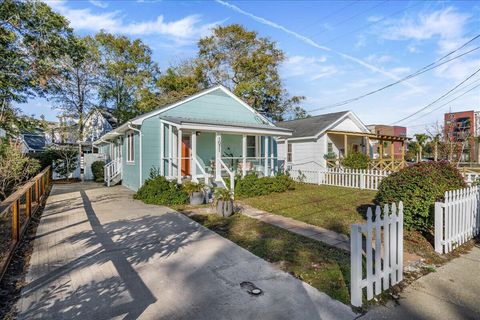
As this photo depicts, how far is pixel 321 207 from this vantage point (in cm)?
902

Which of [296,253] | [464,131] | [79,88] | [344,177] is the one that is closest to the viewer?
[296,253]

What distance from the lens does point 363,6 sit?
13.3m

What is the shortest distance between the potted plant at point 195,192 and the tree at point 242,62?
52.3ft

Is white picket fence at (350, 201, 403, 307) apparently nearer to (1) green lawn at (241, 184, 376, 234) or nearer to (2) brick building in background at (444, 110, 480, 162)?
(1) green lawn at (241, 184, 376, 234)

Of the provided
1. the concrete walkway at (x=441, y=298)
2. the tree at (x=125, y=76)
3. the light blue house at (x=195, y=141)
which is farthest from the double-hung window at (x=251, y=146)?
the tree at (x=125, y=76)

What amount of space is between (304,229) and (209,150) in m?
8.35

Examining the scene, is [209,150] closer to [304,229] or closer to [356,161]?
[356,161]

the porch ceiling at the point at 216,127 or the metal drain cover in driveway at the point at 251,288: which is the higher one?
the porch ceiling at the point at 216,127

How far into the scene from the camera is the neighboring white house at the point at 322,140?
17.3 metres

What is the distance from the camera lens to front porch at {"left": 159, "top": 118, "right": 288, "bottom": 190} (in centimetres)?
1097

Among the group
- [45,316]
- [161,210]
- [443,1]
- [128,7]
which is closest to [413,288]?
[45,316]

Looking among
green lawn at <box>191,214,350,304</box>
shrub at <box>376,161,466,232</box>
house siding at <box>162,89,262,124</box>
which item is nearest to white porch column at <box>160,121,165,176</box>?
house siding at <box>162,89,262,124</box>

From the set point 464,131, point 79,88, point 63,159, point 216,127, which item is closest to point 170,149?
point 216,127

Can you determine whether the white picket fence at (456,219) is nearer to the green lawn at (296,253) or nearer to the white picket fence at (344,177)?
the green lawn at (296,253)
